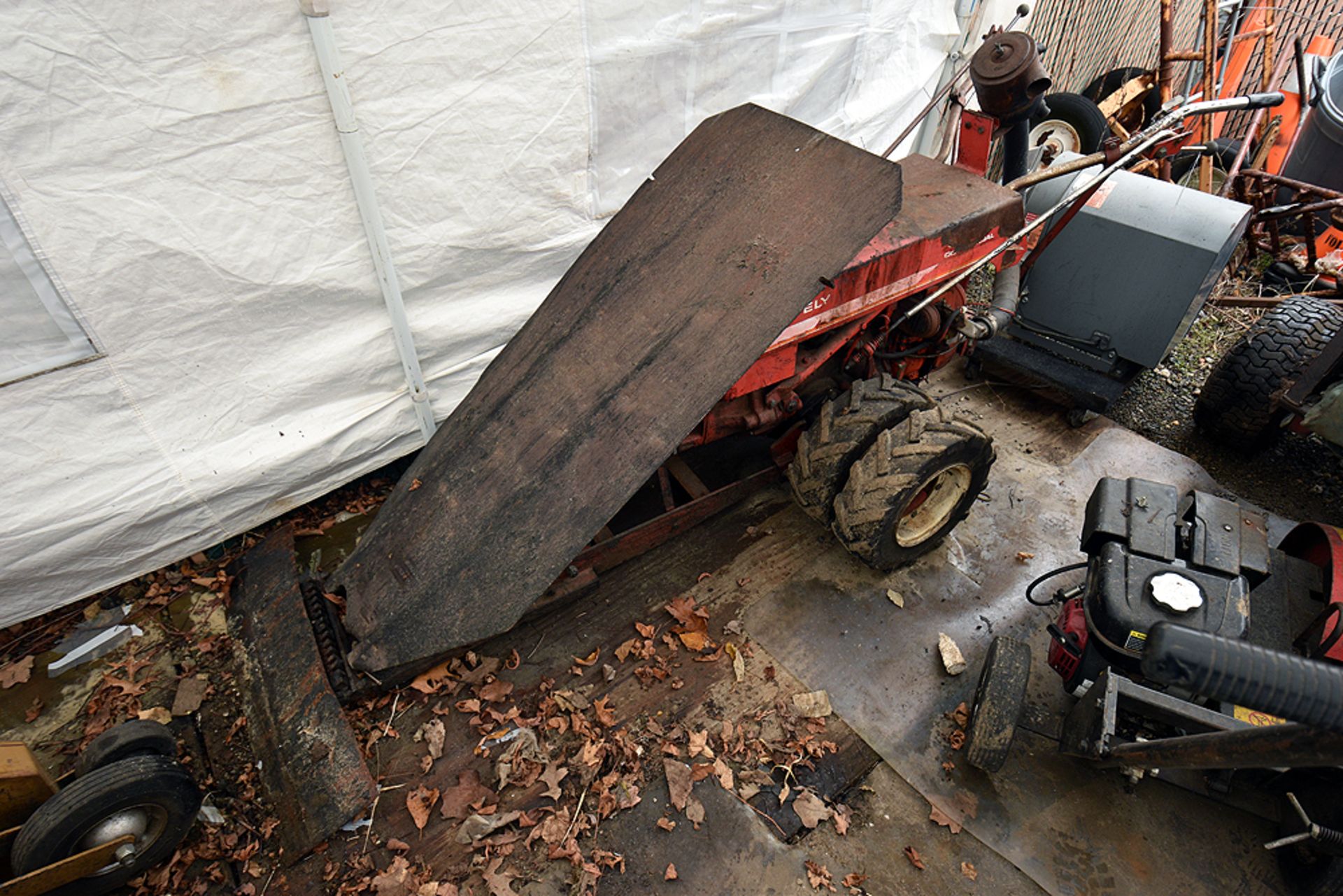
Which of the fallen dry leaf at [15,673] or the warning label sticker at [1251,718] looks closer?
the warning label sticker at [1251,718]

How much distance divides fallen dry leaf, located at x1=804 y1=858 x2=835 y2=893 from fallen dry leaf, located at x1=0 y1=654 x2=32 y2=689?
4.13 m

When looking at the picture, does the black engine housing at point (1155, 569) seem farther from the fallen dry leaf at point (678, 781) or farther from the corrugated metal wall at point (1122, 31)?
the corrugated metal wall at point (1122, 31)

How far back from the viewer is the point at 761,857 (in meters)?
3.15

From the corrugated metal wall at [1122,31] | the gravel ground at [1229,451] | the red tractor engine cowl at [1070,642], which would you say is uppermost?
the corrugated metal wall at [1122,31]

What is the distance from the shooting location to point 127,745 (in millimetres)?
3051

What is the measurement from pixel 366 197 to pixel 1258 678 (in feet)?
13.6

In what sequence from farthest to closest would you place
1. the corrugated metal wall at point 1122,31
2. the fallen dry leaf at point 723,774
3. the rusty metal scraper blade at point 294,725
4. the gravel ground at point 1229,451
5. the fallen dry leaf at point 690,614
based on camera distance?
the corrugated metal wall at point 1122,31 < the gravel ground at point 1229,451 < the fallen dry leaf at point 690,614 < the fallen dry leaf at point 723,774 < the rusty metal scraper blade at point 294,725

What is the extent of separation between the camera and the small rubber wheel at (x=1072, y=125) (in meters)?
7.50

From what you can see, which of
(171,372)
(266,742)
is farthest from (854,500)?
(171,372)

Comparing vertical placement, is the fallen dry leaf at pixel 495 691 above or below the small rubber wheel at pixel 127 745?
below

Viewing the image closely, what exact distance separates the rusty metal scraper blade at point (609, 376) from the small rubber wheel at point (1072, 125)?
5.33 m

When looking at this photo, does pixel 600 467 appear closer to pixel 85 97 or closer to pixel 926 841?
pixel 926 841

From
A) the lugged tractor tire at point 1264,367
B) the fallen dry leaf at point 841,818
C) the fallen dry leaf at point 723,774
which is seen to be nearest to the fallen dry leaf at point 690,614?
the fallen dry leaf at point 723,774

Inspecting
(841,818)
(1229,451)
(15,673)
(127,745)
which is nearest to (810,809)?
(841,818)
